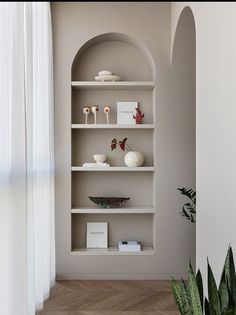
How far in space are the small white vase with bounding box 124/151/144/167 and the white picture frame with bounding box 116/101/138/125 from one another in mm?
342

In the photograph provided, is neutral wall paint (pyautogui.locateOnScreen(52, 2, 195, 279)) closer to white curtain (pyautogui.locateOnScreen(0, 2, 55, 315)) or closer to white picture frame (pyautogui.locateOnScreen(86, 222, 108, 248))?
white picture frame (pyautogui.locateOnScreen(86, 222, 108, 248))

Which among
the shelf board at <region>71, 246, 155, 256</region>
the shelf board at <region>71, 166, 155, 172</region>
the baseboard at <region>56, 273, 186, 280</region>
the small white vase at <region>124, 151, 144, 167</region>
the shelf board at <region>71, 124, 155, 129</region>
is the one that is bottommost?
the baseboard at <region>56, 273, 186, 280</region>

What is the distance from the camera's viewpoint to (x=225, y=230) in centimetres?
178

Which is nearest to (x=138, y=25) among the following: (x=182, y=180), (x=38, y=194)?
(x=182, y=180)

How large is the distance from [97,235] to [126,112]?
1304 millimetres

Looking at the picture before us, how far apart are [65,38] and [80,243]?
6.79 ft

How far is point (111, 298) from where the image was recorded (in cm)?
296

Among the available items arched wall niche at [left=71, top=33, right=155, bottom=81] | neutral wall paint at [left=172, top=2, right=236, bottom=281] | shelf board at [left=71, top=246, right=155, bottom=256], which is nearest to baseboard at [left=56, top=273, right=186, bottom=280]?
shelf board at [left=71, top=246, right=155, bottom=256]

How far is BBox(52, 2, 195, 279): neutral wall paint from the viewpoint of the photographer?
3.51 metres

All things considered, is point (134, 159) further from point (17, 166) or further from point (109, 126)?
point (17, 166)

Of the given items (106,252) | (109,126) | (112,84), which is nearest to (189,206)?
(106,252)

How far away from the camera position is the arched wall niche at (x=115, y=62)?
379 centimetres

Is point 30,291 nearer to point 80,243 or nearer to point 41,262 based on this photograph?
point 41,262

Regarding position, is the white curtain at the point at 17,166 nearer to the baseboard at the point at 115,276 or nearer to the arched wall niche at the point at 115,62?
the baseboard at the point at 115,276
